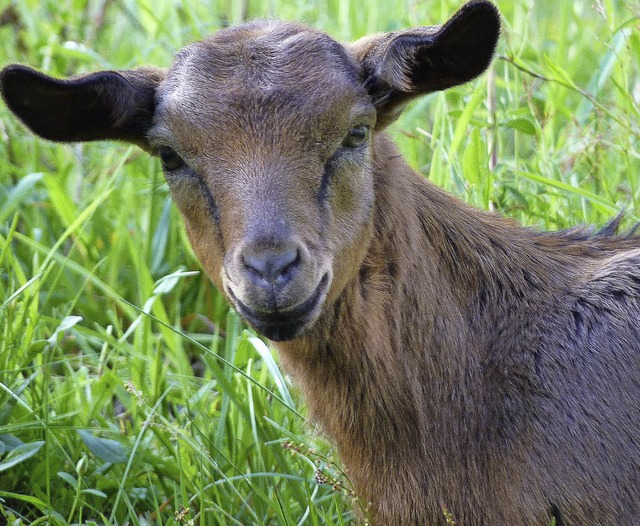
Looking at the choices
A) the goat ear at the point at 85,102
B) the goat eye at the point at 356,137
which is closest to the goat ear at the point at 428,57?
the goat eye at the point at 356,137

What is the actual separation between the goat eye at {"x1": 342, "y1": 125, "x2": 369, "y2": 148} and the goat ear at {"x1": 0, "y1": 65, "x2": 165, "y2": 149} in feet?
2.98

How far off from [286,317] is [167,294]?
3.26m

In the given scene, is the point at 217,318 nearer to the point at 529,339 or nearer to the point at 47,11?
the point at 529,339

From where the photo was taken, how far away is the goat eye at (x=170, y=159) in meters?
4.67

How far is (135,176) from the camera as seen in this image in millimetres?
8367

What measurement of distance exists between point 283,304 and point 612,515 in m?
1.67

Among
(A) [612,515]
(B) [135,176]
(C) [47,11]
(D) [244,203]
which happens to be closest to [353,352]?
(D) [244,203]

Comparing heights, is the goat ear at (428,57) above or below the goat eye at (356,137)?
above

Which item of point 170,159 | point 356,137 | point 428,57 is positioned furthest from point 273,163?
point 428,57

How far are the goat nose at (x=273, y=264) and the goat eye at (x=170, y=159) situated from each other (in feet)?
2.37

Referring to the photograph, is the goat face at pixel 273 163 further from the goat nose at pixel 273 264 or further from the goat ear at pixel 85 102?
the goat ear at pixel 85 102

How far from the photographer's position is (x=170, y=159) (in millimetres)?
4707

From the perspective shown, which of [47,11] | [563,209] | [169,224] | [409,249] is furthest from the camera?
[47,11]

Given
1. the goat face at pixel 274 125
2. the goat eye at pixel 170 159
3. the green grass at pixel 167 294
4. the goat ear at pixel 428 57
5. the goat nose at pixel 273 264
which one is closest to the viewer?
the goat nose at pixel 273 264
